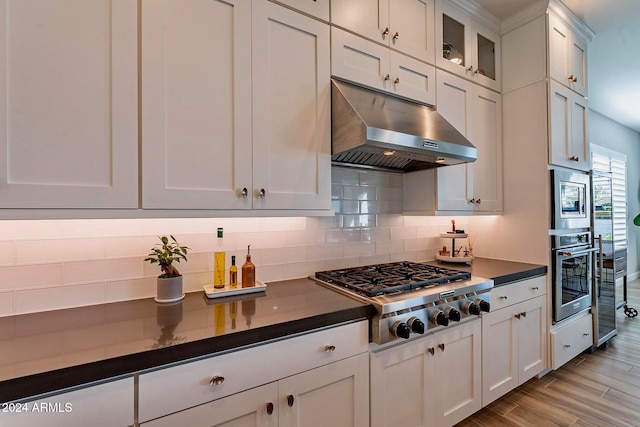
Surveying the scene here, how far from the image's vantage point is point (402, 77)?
1892mm

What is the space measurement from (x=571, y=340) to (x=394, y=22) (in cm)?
280

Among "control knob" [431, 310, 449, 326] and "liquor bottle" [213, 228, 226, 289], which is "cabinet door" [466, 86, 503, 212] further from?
"liquor bottle" [213, 228, 226, 289]

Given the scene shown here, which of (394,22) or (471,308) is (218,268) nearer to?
(471,308)

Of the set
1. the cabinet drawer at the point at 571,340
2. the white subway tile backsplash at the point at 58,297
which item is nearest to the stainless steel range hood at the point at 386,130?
the white subway tile backsplash at the point at 58,297

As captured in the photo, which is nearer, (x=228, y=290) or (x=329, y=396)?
(x=329, y=396)

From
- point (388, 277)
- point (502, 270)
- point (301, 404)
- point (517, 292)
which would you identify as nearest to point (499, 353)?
point (517, 292)

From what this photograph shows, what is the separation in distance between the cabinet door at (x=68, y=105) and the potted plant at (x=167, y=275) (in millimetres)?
330

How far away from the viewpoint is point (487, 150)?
2412mm

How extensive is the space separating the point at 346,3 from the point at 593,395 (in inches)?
123

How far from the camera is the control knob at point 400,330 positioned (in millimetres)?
1346

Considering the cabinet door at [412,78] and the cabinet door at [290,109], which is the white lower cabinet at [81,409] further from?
the cabinet door at [412,78]

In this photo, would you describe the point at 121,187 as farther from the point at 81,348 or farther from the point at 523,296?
the point at 523,296

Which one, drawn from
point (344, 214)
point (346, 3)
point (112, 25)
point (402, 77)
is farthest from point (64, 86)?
point (402, 77)

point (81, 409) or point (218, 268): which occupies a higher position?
point (218, 268)
